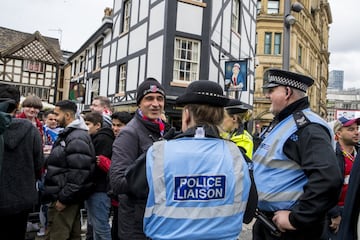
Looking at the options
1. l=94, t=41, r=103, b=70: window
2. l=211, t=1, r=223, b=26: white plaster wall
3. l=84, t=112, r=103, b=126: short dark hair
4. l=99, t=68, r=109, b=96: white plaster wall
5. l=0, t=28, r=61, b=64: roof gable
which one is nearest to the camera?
l=84, t=112, r=103, b=126: short dark hair

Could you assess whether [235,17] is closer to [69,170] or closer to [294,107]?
[69,170]

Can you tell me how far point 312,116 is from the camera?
8.34 feet

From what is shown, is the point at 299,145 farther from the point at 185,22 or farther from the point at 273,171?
the point at 185,22

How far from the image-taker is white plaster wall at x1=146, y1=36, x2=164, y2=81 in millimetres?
12895

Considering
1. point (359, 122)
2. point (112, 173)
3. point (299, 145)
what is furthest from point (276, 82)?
point (359, 122)

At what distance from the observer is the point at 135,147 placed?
8.70 feet

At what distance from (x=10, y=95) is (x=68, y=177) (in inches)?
44.1

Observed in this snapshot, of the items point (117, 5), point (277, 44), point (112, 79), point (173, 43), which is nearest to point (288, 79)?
point (173, 43)

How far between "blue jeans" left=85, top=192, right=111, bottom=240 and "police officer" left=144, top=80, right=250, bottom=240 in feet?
7.69

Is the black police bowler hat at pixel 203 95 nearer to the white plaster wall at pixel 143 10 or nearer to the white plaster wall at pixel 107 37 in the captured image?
the white plaster wall at pixel 143 10

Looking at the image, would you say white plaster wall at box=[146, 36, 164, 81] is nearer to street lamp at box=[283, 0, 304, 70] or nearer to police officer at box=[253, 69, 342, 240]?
street lamp at box=[283, 0, 304, 70]

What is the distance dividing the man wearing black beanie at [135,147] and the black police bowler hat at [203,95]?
0.81 m

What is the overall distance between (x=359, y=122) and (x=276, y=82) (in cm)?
192

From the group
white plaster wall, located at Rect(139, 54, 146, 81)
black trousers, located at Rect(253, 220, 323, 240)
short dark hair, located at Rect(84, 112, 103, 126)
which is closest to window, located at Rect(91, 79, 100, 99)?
white plaster wall, located at Rect(139, 54, 146, 81)
